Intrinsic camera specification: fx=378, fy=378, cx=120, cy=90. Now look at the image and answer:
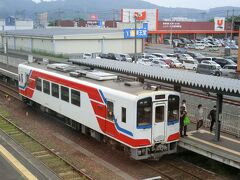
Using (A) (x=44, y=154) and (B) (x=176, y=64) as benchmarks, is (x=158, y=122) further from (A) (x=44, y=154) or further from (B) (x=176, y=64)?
(B) (x=176, y=64)

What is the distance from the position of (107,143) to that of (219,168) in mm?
4977

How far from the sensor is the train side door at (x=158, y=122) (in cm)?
1399

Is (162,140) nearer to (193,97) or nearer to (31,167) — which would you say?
(31,167)

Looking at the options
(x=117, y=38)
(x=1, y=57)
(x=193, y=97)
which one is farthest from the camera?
(x=117, y=38)

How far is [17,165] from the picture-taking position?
47.0 ft

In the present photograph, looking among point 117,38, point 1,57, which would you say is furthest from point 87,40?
point 1,57

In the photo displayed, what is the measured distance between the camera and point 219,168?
46.3 ft

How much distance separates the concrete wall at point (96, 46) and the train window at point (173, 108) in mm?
32822

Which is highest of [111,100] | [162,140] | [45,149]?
[111,100]

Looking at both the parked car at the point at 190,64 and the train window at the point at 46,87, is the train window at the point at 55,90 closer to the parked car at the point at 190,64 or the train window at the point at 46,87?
the train window at the point at 46,87

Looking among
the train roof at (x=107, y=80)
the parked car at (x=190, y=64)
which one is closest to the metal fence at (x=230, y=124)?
the train roof at (x=107, y=80)

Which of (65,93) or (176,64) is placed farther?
(176,64)

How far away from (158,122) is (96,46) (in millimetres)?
37839

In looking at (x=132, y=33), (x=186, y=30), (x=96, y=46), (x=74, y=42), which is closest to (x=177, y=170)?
(x=74, y=42)
